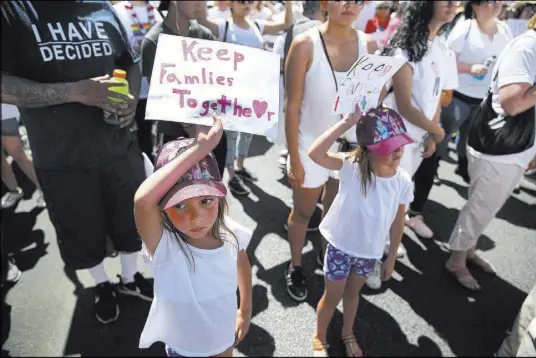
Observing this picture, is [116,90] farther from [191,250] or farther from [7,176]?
[7,176]

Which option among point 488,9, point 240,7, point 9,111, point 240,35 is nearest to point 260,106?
point 488,9

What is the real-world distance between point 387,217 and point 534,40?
0.99m

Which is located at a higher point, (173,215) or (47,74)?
(47,74)

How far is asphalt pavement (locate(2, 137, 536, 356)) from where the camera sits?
2.25 m

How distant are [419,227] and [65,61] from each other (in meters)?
2.96

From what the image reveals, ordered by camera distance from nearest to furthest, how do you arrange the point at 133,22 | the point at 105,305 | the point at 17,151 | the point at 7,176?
the point at 105,305 → the point at 133,22 → the point at 17,151 → the point at 7,176

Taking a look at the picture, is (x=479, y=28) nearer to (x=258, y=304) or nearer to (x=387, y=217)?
(x=387, y=217)

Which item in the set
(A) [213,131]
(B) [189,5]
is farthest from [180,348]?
(B) [189,5]

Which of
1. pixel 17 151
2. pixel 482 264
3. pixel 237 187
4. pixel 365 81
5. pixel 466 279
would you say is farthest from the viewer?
pixel 237 187

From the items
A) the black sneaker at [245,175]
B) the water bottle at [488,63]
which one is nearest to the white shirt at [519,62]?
the water bottle at [488,63]

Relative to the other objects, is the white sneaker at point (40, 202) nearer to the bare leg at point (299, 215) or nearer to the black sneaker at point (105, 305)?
the black sneaker at point (105, 305)

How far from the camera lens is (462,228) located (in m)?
2.46

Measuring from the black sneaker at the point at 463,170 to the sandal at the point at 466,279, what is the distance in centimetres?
144

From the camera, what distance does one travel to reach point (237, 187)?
152 inches
